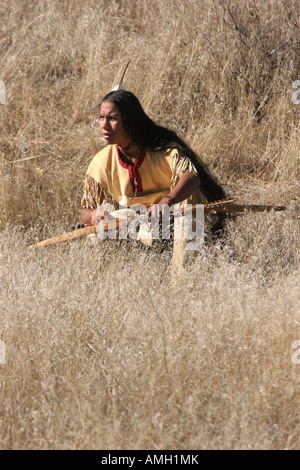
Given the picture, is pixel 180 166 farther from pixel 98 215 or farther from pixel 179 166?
pixel 98 215

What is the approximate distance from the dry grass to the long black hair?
38 cm

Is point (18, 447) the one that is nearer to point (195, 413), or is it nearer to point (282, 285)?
point (195, 413)

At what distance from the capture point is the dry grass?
2.38 m

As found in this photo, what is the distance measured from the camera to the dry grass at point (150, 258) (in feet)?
7.80

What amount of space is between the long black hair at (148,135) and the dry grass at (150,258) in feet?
1.23

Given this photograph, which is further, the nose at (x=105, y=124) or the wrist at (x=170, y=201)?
the nose at (x=105, y=124)

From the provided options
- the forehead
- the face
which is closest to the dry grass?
the face

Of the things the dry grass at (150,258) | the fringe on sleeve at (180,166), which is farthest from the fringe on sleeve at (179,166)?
the dry grass at (150,258)

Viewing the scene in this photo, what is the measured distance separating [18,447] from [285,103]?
11.7 ft

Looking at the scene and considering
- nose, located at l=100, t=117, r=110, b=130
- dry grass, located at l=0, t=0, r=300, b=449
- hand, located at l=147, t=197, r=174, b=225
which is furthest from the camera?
nose, located at l=100, t=117, r=110, b=130

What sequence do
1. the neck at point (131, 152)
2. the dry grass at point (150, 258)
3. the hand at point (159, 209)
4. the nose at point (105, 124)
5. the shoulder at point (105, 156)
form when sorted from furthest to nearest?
the shoulder at point (105, 156)
the neck at point (131, 152)
the nose at point (105, 124)
the hand at point (159, 209)
the dry grass at point (150, 258)

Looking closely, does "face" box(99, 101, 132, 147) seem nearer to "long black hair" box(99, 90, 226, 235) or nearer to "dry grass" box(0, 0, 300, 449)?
"long black hair" box(99, 90, 226, 235)

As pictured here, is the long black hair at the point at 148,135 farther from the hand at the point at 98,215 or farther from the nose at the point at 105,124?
the hand at the point at 98,215

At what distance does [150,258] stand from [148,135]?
791 millimetres
